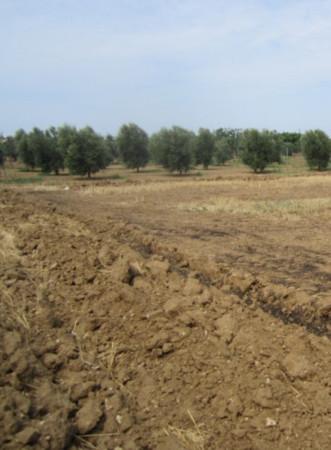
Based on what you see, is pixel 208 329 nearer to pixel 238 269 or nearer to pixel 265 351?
pixel 265 351

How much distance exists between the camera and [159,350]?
4168 mm

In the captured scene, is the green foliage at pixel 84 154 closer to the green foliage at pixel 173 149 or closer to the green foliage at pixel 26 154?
the green foliage at pixel 173 149

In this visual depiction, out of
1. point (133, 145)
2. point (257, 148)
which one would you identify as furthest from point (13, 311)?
point (133, 145)

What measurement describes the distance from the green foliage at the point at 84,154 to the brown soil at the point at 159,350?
33.3 meters

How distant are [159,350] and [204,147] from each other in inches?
1917

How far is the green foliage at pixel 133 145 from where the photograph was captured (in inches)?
1795

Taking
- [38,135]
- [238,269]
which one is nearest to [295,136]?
[38,135]

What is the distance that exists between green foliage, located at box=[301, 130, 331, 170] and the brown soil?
37787 mm

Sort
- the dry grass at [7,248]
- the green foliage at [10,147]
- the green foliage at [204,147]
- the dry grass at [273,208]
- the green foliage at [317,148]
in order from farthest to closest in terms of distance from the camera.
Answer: the green foliage at [10,147], the green foliage at [204,147], the green foliage at [317,148], the dry grass at [273,208], the dry grass at [7,248]

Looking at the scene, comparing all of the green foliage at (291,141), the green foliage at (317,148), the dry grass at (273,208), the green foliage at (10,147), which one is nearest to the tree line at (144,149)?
the green foliage at (317,148)

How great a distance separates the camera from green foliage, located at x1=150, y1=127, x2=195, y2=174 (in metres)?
42.2

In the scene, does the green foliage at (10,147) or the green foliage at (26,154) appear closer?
the green foliage at (26,154)

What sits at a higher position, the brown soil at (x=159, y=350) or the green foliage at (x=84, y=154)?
the green foliage at (x=84, y=154)

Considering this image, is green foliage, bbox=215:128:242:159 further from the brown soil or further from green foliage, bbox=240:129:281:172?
the brown soil
